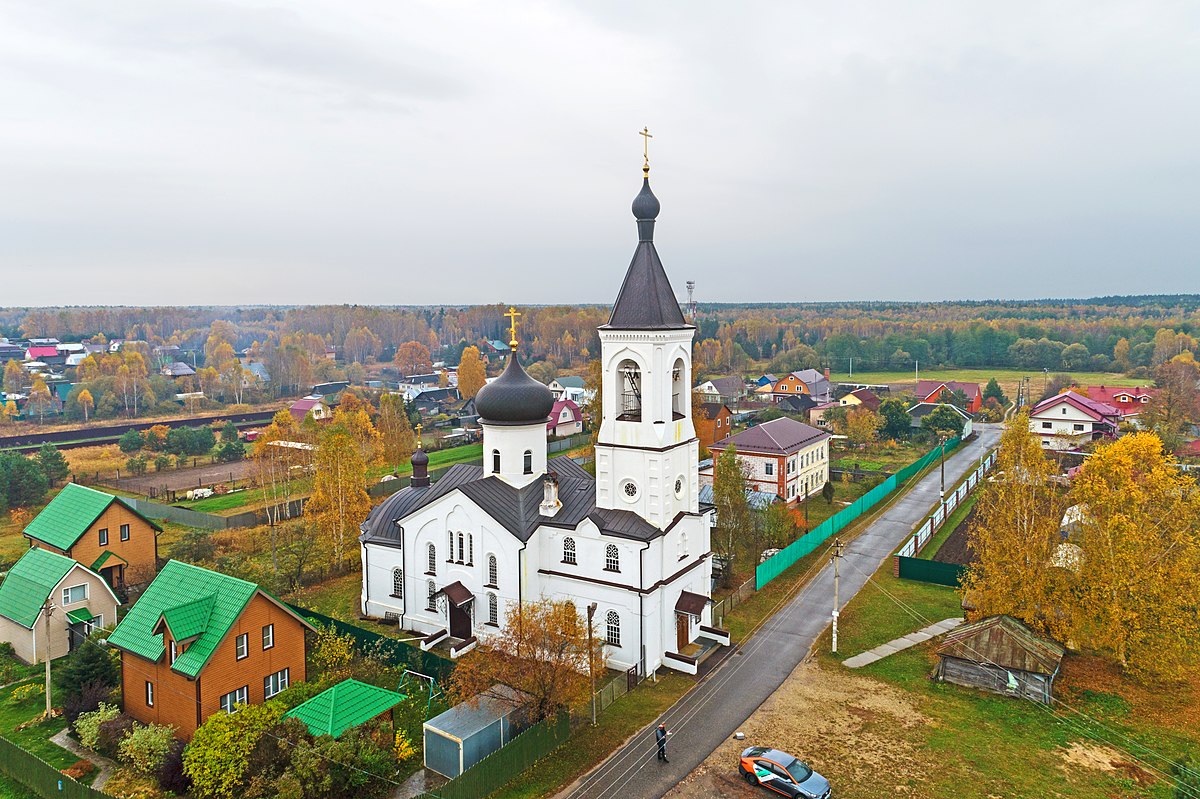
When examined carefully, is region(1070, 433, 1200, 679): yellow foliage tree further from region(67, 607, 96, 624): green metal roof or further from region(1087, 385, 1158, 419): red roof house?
region(1087, 385, 1158, 419): red roof house

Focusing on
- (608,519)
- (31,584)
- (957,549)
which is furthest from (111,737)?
(957,549)

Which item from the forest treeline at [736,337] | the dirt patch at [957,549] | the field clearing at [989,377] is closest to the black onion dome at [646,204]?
the dirt patch at [957,549]

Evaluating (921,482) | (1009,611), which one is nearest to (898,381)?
(921,482)

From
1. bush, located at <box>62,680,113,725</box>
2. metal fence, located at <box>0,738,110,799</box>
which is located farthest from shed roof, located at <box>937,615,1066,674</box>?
bush, located at <box>62,680,113,725</box>

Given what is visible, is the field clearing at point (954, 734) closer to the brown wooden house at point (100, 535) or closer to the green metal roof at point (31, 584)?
the green metal roof at point (31, 584)

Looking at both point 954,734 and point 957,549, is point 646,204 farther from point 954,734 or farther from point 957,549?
point 957,549

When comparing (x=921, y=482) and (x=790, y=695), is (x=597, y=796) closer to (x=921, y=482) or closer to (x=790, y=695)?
(x=790, y=695)
